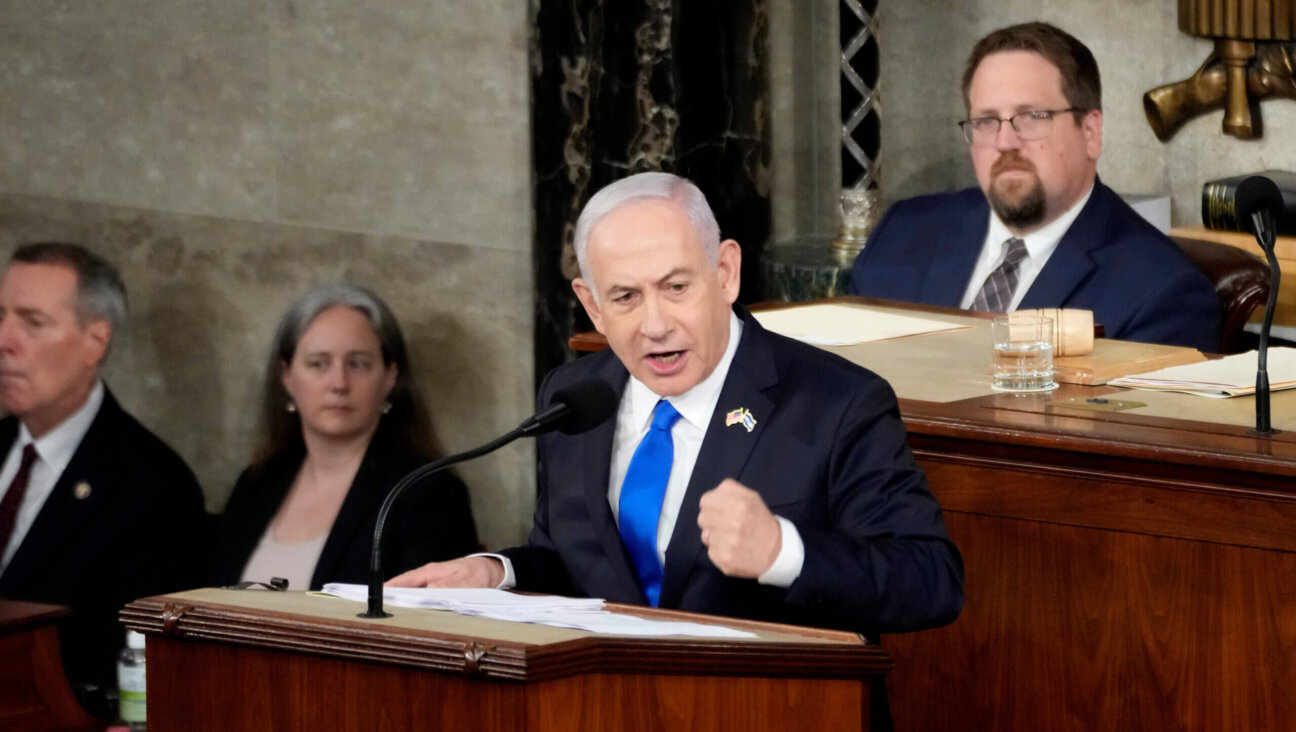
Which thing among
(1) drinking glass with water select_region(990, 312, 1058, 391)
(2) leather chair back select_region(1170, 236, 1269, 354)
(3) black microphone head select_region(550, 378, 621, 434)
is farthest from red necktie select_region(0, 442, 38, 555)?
(2) leather chair back select_region(1170, 236, 1269, 354)

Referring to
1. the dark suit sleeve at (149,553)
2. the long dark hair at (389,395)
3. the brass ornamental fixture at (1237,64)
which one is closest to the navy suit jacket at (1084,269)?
the brass ornamental fixture at (1237,64)

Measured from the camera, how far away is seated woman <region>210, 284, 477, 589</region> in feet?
14.7

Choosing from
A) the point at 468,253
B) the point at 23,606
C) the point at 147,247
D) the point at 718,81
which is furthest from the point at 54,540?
the point at 718,81

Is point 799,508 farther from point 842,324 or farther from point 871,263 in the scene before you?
point 871,263

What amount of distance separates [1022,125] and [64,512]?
2.45m

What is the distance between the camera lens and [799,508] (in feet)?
8.34

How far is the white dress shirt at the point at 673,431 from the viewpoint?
2635 mm

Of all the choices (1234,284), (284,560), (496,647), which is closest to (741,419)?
(496,647)

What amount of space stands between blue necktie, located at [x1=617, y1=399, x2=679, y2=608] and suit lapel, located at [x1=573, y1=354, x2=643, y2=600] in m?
0.02

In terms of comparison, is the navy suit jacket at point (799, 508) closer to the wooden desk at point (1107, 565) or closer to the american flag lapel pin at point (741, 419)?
the american flag lapel pin at point (741, 419)

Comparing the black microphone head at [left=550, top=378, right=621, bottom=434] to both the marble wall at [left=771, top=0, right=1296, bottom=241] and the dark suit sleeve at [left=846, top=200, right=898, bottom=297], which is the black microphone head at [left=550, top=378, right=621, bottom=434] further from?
the marble wall at [left=771, top=0, right=1296, bottom=241]

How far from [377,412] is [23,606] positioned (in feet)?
3.15

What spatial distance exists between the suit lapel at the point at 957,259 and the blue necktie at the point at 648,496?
Answer: 1.89m

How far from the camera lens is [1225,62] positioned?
5.15m
